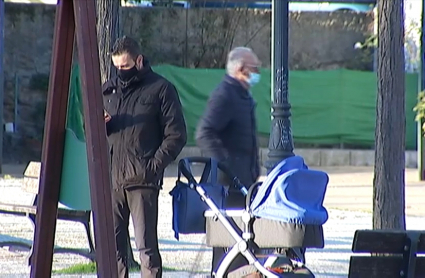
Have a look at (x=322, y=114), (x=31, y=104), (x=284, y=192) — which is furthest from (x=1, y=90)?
(x=284, y=192)

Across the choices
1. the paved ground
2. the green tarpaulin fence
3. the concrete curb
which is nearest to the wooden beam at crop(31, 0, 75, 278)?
the paved ground

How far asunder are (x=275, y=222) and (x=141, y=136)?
1318mm

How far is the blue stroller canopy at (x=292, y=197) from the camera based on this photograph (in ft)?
18.6

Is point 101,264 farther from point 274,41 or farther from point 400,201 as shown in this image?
point 274,41

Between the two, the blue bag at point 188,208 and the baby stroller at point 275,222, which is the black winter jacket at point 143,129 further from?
the baby stroller at point 275,222

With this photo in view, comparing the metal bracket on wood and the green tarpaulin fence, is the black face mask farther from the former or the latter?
the green tarpaulin fence

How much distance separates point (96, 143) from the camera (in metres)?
4.43

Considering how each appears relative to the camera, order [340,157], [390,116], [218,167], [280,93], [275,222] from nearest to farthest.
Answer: [275,222] < [218,167] < [390,116] < [280,93] < [340,157]

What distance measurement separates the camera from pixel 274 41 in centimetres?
979

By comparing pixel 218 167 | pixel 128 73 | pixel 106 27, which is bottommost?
pixel 218 167

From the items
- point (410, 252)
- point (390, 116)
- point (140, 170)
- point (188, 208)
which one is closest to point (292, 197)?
point (410, 252)

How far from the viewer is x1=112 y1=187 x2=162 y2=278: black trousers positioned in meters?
6.59

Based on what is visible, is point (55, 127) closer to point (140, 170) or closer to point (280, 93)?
point (140, 170)

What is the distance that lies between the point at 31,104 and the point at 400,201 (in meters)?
13.7
